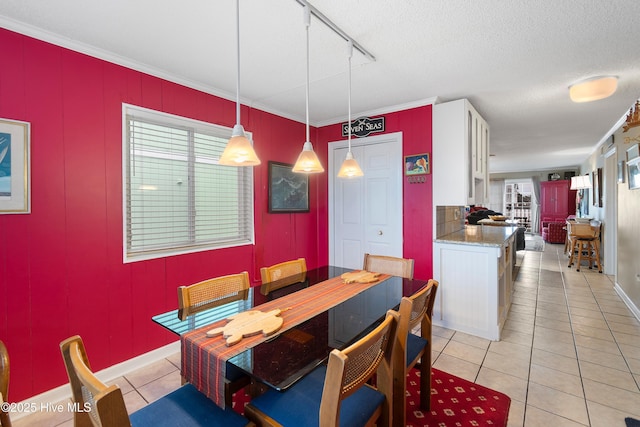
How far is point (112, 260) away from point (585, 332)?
14.1 ft

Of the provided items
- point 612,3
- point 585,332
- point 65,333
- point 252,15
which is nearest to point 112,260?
point 65,333

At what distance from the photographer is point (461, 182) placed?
2.87 metres

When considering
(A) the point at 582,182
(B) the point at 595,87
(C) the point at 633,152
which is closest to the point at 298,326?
(B) the point at 595,87

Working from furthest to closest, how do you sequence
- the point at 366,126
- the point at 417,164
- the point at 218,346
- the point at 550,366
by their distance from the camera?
the point at 366,126, the point at 417,164, the point at 550,366, the point at 218,346

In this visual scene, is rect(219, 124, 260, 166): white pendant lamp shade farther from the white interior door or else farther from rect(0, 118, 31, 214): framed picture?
the white interior door

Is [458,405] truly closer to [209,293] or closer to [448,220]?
[209,293]

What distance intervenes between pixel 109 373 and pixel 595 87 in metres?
4.59

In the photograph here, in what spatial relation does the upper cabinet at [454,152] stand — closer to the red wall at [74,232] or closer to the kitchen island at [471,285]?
Answer: the kitchen island at [471,285]

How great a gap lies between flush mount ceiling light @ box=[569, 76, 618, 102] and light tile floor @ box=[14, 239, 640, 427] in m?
2.23

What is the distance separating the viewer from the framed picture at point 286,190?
3.31m

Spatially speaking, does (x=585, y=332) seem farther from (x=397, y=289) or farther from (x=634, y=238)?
(x=397, y=289)

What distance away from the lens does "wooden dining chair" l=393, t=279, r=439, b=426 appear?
1.34 meters

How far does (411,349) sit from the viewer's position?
1.63 metres

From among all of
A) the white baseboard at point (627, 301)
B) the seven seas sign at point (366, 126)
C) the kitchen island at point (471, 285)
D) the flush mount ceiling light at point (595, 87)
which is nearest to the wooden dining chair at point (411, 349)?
the kitchen island at point (471, 285)
